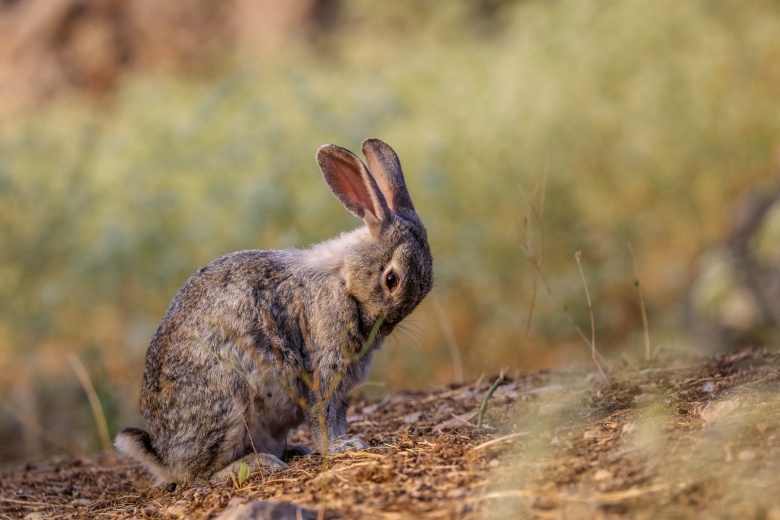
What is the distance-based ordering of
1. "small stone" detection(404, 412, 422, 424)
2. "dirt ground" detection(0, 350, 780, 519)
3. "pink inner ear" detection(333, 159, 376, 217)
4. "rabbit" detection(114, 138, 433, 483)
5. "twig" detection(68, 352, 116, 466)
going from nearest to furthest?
"dirt ground" detection(0, 350, 780, 519) → "rabbit" detection(114, 138, 433, 483) → "pink inner ear" detection(333, 159, 376, 217) → "small stone" detection(404, 412, 422, 424) → "twig" detection(68, 352, 116, 466)

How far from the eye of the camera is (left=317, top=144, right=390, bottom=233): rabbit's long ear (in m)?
4.51

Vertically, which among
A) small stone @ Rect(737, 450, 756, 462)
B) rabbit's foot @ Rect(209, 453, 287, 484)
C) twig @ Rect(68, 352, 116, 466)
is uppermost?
twig @ Rect(68, 352, 116, 466)

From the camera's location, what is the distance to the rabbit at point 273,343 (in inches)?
170

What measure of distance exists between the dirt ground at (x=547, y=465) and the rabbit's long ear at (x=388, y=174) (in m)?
1.19

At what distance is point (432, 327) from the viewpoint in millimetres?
9445

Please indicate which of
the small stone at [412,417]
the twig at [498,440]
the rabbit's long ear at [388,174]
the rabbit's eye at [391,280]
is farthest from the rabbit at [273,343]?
the twig at [498,440]

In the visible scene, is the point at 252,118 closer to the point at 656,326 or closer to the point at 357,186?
the point at 656,326

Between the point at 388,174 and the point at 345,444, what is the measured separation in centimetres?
150

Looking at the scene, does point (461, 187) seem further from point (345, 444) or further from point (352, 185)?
point (345, 444)

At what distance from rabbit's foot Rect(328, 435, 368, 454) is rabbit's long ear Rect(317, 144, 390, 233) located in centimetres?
106

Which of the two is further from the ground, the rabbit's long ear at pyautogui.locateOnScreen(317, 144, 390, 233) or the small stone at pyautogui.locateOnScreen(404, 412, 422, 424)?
the rabbit's long ear at pyautogui.locateOnScreen(317, 144, 390, 233)

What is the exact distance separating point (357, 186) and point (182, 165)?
6.22 meters

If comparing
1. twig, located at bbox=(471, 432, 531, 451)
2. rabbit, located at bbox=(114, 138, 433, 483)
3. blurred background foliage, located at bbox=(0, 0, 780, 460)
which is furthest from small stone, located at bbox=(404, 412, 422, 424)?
blurred background foliage, located at bbox=(0, 0, 780, 460)

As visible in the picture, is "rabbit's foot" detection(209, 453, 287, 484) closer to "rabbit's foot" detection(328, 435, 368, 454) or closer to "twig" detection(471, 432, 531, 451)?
"rabbit's foot" detection(328, 435, 368, 454)
